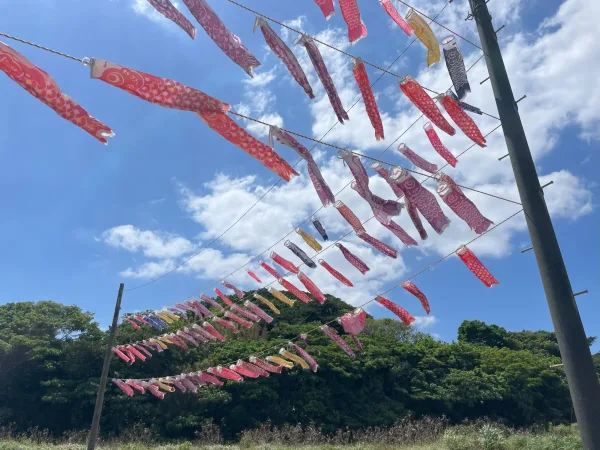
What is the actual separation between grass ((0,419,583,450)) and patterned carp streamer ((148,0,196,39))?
1332 cm

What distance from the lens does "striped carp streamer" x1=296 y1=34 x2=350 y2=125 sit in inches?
192

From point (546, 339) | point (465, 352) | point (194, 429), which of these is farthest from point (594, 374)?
point (546, 339)

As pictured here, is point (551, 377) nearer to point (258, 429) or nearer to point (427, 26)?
point (258, 429)

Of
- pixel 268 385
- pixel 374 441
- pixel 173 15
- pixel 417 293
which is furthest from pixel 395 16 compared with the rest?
pixel 268 385

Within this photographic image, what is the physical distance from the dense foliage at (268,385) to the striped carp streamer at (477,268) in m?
10.5

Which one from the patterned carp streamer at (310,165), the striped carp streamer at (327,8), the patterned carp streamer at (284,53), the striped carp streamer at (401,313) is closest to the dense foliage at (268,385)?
the striped carp streamer at (401,313)

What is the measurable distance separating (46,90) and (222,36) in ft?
5.35

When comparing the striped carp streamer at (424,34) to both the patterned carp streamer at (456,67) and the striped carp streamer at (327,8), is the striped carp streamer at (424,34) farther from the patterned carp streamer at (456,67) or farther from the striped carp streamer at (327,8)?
the striped carp streamer at (327,8)

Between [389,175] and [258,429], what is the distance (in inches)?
577

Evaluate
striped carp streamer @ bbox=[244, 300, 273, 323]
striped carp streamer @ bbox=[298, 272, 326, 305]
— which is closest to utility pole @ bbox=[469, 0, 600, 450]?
striped carp streamer @ bbox=[298, 272, 326, 305]

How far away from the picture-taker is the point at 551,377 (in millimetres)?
22969

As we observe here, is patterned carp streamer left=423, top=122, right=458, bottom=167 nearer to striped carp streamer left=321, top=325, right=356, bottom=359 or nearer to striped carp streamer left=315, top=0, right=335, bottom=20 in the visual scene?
striped carp streamer left=315, top=0, right=335, bottom=20

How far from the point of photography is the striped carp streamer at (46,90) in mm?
3703

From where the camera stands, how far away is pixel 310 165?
5.69 m
